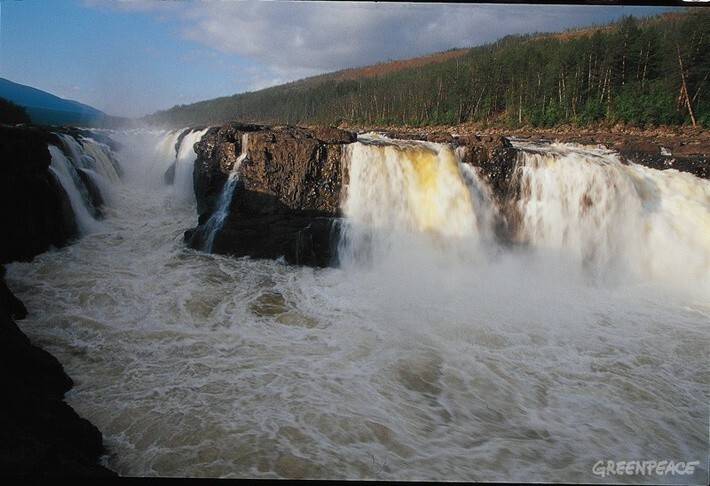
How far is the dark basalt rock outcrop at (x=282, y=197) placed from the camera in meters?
10.9

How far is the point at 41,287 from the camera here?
7852 mm

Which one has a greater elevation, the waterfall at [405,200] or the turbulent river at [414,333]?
the waterfall at [405,200]

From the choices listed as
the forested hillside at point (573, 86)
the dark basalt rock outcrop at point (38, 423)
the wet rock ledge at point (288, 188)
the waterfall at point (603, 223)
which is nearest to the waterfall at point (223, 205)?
the wet rock ledge at point (288, 188)

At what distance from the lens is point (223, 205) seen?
38.0 feet

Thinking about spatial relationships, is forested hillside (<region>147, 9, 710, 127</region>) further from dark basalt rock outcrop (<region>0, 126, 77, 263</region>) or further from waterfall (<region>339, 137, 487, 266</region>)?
dark basalt rock outcrop (<region>0, 126, 77, 263</region>)

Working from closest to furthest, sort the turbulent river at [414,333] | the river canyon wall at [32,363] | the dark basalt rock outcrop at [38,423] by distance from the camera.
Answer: the dark basalt rock outcrop at [38,423] → the river canyon wall at [32,363] → the turbulent river at [414,333]

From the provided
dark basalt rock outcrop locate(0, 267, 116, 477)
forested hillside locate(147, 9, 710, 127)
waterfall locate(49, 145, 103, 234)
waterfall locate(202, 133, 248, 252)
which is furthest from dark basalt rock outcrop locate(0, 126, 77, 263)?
forested hillside locate(147, 9, 710, 127)

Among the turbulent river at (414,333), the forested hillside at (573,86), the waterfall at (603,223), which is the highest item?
the forested hillside at (573,86)

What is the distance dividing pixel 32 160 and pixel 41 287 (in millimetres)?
4076

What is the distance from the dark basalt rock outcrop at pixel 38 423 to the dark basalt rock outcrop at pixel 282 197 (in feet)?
21.0

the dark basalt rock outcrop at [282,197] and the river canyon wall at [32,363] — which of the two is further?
the dark basalt rock outcrop at [282,197]

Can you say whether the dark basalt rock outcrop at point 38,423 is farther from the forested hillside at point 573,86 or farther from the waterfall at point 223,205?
the forested hillside at point 573,86

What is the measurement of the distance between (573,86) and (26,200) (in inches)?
1568

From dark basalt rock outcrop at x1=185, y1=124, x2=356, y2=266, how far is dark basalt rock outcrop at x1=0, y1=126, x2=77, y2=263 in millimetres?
3400
